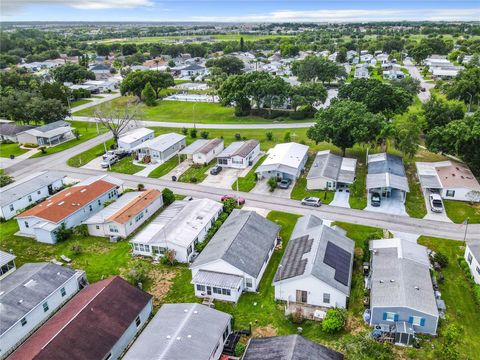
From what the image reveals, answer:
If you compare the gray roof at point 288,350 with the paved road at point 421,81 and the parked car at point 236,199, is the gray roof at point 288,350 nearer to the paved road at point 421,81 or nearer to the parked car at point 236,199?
the parked car at point 236,199

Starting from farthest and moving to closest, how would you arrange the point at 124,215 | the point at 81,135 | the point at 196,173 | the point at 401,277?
the point at 81,135 → the point at 196,173 → the point at 124,215 → the point at 401,277

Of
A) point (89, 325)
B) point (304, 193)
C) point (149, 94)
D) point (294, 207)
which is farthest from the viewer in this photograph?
point (149, 94)

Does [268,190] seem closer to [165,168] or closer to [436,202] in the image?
[165,168]

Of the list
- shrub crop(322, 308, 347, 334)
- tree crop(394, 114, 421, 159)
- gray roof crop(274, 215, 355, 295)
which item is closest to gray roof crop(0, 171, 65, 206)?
gray roof crop(274, 215, 355, 295)

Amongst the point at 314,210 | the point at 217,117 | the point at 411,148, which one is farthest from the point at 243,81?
the point at 314,210

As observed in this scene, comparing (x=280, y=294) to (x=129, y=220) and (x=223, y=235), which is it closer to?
(x=223, y=235)

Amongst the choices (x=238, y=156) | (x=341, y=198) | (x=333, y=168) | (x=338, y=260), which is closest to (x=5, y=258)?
(x=338, y=260)

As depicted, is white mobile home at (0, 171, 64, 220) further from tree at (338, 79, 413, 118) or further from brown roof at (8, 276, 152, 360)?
tree at (338, 79, 413, 118)

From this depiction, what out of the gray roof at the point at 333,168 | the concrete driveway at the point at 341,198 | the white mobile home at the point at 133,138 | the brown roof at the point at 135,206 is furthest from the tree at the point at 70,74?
the concrete driveway at the point at 341,198
